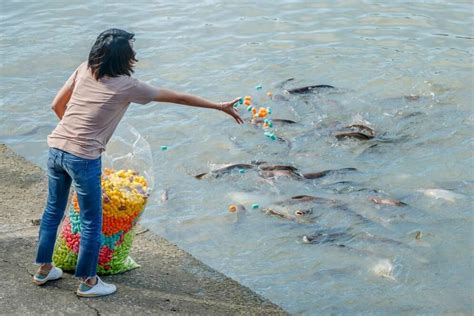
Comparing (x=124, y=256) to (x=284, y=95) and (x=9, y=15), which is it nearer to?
(x=284, y=95)

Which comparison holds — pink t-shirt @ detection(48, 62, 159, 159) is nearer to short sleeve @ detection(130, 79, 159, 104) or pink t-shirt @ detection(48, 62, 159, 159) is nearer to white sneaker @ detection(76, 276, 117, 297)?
short sleeve @ detection(130, 79, 159, 104)

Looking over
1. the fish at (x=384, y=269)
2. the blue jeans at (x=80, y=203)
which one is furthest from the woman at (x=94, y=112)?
the fish at (x=384, y=269)

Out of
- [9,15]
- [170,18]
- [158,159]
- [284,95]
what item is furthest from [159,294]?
[9,15]

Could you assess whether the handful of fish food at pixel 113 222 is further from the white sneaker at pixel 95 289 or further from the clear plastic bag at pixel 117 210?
the white sneaker at pixel 95 289

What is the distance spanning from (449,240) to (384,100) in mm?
3809

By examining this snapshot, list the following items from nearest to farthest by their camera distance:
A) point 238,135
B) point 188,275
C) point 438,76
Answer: point 188,275 < point 238,135 < point 438,76

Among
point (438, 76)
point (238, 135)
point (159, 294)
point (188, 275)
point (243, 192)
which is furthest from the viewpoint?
point (438, 76)

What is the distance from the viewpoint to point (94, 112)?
17.0 ft

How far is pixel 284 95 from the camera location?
11.4 meters

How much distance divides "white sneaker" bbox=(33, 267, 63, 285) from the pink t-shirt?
3.20 feet

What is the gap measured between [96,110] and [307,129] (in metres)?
5.45

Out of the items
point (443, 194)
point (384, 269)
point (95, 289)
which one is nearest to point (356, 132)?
point (443, 194)

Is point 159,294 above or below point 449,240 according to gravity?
above

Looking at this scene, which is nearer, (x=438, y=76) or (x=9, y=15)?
(x=438, y=76)
